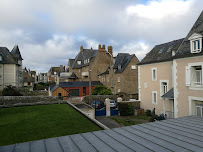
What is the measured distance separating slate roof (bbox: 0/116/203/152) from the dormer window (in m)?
9.12

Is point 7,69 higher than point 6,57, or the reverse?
point 6,57

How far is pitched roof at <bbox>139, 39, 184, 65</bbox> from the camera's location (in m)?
18.8

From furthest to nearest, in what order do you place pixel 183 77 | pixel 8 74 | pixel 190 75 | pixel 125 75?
pixel 8 74, pixel 125 75, pixel 183 77, pixel 190 75

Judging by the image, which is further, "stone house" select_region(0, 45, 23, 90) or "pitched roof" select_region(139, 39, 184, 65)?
"stone house" select_region(0, 45, 23, 90)

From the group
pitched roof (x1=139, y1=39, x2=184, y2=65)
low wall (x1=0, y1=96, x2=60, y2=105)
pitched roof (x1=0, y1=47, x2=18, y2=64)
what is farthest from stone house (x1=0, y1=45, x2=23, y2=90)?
pitched roof (x1=139, y1=39, x2=184, y2=65)

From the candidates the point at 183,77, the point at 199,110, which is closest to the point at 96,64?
the point at 183,77

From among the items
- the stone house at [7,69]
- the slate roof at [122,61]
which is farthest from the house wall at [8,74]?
the slate roof at [122,61]

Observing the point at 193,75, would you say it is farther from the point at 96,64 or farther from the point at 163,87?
the point at 96,64

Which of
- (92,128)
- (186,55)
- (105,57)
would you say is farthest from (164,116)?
(105,57)

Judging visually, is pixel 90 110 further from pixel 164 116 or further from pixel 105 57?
pixel 105 57

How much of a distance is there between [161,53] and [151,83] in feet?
14.4

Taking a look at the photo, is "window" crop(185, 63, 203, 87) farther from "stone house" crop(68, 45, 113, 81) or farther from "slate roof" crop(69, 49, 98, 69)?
"slate roof" crop(69, 49, 98, 69)

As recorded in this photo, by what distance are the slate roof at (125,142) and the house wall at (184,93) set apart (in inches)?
314

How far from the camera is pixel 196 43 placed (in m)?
12.4
